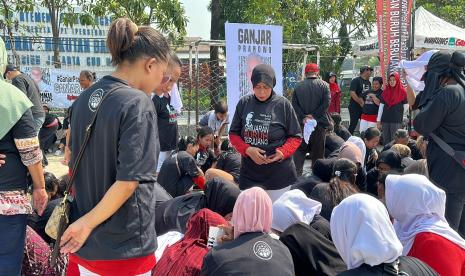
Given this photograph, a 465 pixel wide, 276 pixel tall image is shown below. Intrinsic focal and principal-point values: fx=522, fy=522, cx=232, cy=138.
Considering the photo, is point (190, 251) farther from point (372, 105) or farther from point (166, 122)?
point (372, 105)

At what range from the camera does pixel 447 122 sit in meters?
3.51

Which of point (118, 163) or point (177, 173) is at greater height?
point (118, 163)

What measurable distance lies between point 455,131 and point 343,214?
173 cm

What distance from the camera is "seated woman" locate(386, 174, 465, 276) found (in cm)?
244

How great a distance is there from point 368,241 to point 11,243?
1.89 metres

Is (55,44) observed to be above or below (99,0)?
below

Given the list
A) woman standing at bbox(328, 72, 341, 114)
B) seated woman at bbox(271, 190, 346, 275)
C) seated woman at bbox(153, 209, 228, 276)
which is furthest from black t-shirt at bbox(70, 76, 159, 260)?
woman standing at bbox(328, 72, 341, 114)

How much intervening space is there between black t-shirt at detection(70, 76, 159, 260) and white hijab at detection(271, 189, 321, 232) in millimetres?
1201

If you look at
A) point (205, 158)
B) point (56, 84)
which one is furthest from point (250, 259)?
point (56, 84)

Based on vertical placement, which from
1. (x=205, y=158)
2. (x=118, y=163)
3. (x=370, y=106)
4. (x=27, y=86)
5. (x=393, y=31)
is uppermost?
(x=393, y=31)

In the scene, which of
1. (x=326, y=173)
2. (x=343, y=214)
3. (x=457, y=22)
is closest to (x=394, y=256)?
(x=343, y=214)

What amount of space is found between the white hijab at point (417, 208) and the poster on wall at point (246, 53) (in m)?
3.70

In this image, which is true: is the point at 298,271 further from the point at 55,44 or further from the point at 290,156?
the point at 55,44

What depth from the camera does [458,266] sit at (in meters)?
2.44
